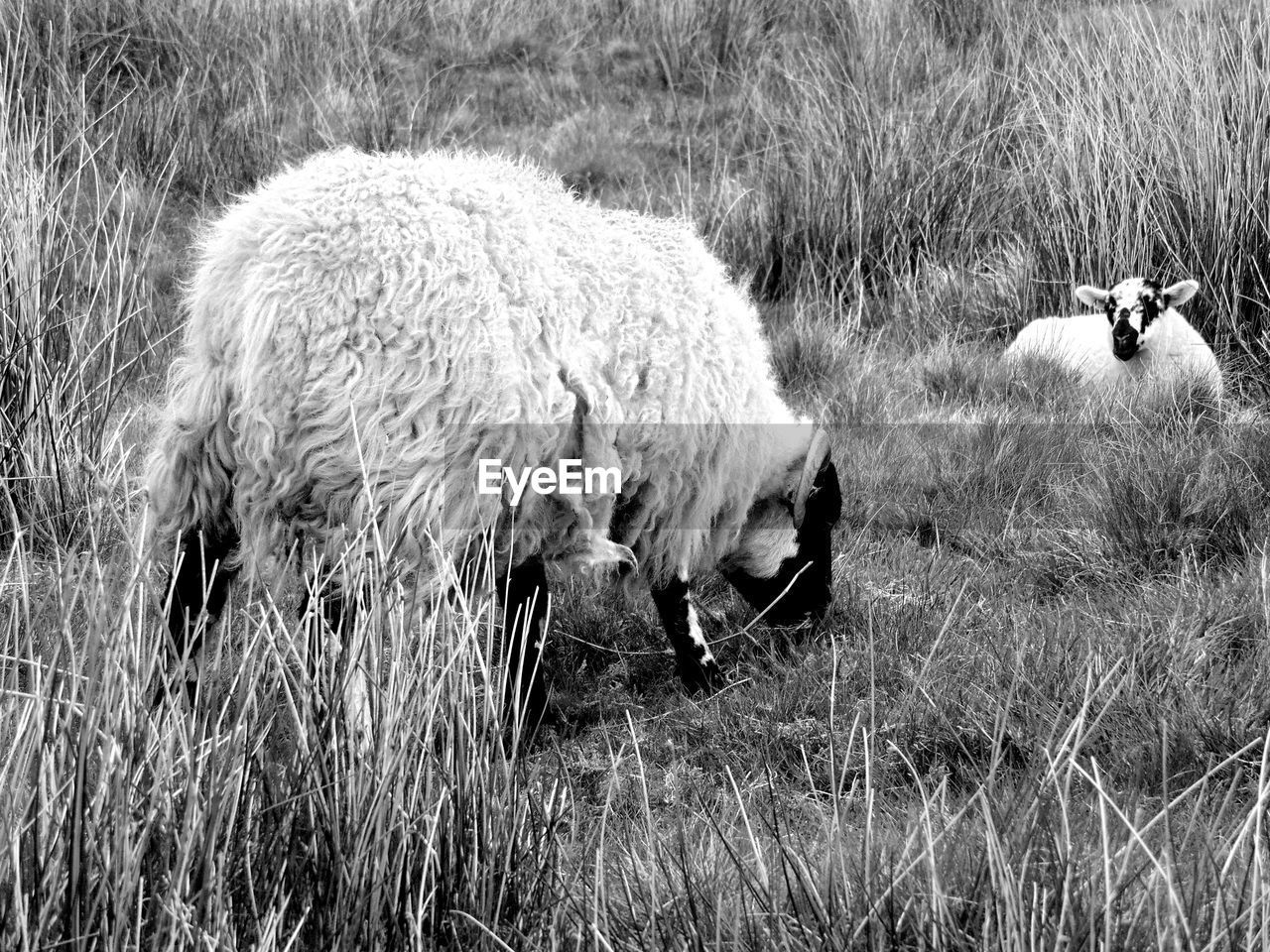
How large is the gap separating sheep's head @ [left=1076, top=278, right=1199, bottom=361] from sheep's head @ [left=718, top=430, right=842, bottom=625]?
2262mm

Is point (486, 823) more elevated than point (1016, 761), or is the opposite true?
point (486, 823)

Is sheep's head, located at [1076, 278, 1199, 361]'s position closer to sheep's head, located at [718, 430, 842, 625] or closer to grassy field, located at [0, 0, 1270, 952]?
grassy field, located at [0, 0, 1270, 952]

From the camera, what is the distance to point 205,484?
9.98 feet

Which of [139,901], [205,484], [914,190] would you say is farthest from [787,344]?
[139,901]

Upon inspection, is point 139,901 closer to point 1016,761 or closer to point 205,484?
point 205,484

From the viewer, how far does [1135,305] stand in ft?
17.8

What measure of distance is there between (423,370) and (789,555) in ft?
4.74

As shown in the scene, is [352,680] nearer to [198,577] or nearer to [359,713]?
[359,713]

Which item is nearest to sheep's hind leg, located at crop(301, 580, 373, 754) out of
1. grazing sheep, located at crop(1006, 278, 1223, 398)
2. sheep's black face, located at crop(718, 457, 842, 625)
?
sheep's black face, located at crop(718, 457, 842, 625)

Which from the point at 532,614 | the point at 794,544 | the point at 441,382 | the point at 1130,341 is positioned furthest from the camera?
the point at 1130,341

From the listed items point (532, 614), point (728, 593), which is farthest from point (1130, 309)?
point (532, 614)

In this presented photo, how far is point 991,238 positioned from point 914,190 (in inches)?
19.2

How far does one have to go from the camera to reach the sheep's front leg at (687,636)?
3582 millimetres

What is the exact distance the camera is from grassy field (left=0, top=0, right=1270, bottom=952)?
183cm
